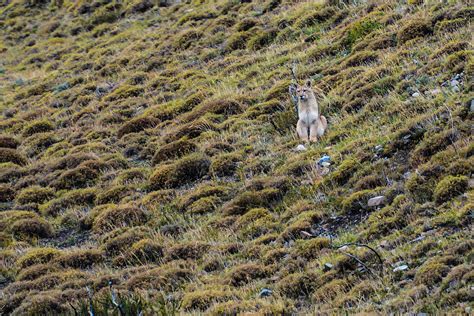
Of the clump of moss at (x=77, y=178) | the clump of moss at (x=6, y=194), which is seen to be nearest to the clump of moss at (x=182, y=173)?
the clump of moss at (x=77, y=178)

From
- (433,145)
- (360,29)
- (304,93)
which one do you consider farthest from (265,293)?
(360,29)

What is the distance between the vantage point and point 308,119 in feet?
55.5

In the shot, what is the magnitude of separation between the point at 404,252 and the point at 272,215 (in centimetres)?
419

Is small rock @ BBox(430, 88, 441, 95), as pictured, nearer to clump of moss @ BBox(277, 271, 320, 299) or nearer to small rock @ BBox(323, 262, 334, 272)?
small rock @ BBox(323, 262, 334, 272)

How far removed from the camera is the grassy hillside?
398 inches

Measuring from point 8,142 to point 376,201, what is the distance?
56.0 ft

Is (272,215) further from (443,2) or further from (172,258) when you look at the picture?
(443,2)

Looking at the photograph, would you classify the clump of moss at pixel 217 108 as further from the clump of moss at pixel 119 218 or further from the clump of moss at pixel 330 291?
the clump of moss at pixel 330 291

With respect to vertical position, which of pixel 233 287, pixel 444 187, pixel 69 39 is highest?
pixel 444 187

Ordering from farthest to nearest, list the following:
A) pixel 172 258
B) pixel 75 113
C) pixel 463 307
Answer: pixel 75 113 → pixel 172 258 → pixel 463 307

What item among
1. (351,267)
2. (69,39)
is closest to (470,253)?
(351,267)

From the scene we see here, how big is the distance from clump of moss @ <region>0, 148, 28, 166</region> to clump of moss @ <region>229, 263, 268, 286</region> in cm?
1384

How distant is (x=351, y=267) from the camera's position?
33.2ft

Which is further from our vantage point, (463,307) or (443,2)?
(443,2)
